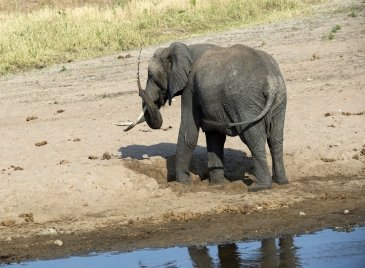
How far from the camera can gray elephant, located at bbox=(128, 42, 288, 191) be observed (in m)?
10.6

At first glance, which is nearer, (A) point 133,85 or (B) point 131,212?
(B) point 131,212

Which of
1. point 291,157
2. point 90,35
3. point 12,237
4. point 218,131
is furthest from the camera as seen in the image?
point 90,35

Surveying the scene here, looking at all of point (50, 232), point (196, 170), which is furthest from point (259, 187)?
point (50, 232)

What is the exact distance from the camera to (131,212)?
419 inches

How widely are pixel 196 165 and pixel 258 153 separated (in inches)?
59.9

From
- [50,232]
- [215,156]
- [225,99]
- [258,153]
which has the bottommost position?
[50,232]

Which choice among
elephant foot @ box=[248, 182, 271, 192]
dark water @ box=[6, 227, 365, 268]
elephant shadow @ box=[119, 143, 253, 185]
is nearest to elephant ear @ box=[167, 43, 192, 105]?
elephant shadow @ box=[119, 143, 253, 185]

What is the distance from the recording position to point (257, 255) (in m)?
8.81

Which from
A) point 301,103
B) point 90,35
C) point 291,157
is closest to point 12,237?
point 291,157

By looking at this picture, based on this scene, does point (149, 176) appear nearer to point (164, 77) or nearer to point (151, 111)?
point (151, 111)

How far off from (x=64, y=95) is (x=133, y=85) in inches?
49.0

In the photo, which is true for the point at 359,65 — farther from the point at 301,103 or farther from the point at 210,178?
the point at 210,178

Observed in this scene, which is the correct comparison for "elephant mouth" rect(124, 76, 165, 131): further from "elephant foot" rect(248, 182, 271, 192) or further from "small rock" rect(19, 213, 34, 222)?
"small rock" rect(19, 213, 34, 222)

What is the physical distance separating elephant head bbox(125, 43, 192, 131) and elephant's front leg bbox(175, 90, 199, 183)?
0.18 m
